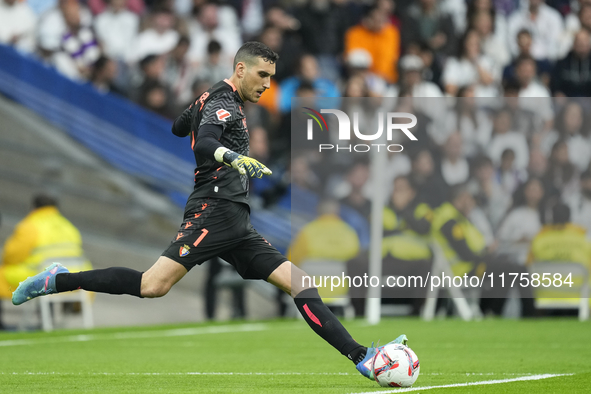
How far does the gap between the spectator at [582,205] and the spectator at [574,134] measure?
304 millimetres

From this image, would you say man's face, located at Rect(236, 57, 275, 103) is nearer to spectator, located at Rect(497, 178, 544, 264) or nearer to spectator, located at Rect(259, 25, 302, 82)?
spectator, located at Rect(497, 178, 544, 264)

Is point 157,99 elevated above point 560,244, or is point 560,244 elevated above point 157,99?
point 157,99

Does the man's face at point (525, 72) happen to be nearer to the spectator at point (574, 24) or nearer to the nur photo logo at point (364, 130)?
the spectator at point (574, 24)

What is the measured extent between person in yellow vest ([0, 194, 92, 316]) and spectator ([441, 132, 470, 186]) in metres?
5.20

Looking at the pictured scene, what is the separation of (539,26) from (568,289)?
6.14 m

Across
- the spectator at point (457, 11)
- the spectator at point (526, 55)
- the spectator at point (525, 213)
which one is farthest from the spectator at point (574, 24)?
the spectator at point (525, 213)

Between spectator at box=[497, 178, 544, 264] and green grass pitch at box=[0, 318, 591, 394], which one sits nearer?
green grass pitch at box=[0, 318, 591, 394]

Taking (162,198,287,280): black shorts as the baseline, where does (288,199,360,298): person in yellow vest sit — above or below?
below

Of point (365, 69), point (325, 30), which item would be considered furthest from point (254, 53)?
point (325, 30)

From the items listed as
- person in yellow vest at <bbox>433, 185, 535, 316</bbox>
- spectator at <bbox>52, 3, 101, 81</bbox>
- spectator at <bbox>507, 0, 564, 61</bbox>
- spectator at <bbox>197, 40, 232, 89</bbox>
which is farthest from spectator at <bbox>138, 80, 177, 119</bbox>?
spectator at <bbox>507, 0, 564, 61</bbox>

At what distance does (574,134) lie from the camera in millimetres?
14039

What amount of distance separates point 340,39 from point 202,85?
3.23 metres

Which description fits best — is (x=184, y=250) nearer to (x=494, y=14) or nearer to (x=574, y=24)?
(x=494, y=14)

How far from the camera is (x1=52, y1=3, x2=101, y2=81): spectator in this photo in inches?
603
